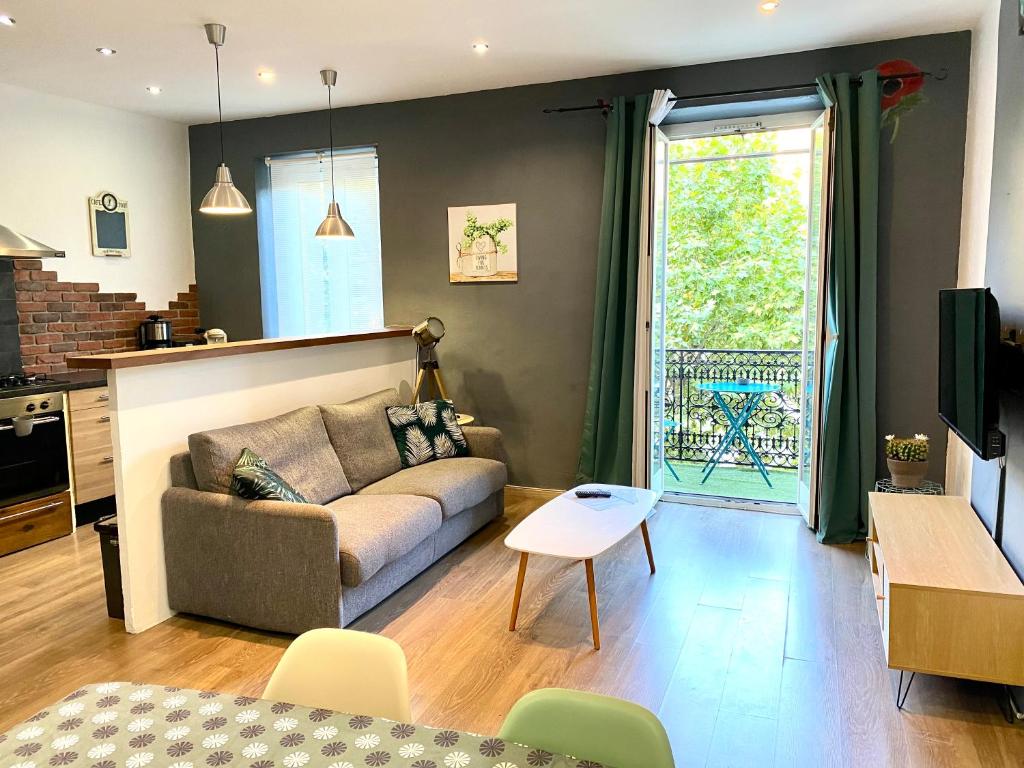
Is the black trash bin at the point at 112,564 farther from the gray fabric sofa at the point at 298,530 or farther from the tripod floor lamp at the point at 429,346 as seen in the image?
the tripod floor lamp at the point at 429,346

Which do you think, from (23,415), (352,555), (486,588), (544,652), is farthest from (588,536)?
(23,415)

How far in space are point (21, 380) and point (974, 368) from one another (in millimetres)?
4980

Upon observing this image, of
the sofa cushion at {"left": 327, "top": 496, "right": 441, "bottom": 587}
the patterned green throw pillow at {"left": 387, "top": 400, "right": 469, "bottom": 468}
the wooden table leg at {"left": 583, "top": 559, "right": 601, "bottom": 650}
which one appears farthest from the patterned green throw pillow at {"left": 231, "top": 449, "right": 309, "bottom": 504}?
the wooden table leg at {"left": 583, "top": 559, "right": 601, "bottom": 650}

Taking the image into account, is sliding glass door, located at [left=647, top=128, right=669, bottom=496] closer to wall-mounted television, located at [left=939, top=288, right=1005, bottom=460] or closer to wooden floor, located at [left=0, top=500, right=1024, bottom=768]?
wooden floor, located at [left=0, top=500, right=1024, bottom=768]

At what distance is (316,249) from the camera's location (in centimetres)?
577

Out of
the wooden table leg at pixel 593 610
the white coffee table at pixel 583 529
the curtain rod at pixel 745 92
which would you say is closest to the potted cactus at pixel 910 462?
the white coffee table at pixel 583 529

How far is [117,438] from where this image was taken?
9.82 ft

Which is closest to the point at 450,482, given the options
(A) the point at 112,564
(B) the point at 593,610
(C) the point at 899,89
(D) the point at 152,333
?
(B) the point at 593,610

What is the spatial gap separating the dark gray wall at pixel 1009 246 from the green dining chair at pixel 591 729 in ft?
6.55

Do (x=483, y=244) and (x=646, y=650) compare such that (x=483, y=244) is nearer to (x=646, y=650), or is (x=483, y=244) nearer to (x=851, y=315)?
(x=851, y=315)

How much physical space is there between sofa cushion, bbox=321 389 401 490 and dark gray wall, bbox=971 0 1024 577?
2.93 m

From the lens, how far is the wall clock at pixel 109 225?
5.19m

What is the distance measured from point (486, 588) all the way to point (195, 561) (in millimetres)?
1344

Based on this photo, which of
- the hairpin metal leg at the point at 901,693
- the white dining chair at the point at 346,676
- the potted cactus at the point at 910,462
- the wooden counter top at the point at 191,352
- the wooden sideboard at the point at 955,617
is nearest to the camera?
the white dining chair at the point at 346,676
